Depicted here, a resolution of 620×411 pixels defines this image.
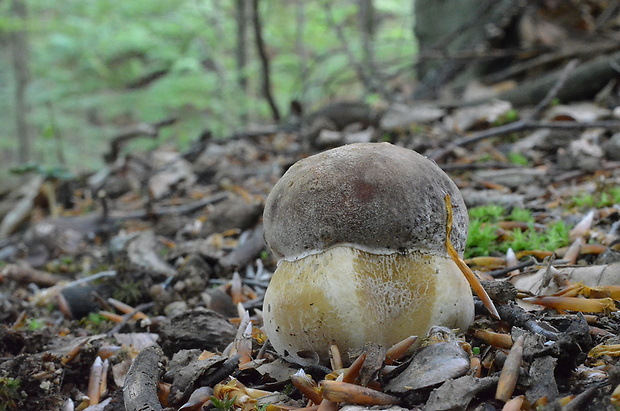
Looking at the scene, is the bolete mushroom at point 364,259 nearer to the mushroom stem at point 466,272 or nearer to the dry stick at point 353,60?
the mushroom stem at point 466,272

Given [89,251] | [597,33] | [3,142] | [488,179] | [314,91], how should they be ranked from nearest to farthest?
[488,179], [89,251], [597,33], [314,91], [3,142]

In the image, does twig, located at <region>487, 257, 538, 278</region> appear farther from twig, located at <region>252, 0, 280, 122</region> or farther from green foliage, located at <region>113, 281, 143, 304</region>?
twig, located at <region>252, 0, 280, 122</region>

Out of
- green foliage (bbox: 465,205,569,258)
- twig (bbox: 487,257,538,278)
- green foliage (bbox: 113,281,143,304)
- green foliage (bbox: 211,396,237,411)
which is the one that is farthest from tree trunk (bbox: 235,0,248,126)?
green foliage (bbox: 211,396,237,411)

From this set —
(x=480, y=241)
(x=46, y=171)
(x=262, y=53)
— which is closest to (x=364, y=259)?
(x=480, y=241)

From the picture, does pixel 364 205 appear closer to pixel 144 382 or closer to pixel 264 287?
pixel 144 382

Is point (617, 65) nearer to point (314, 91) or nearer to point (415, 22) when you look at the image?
point (415, 22)

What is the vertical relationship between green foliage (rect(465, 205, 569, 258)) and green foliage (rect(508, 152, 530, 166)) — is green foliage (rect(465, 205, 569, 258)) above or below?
below

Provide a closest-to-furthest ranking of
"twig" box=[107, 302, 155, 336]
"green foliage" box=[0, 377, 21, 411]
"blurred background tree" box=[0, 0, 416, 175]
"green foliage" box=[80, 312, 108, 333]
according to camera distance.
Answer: "green foliage" box=[0, 377, 21, 411], "twig" box=[107, 302, 155, 336], "green foliage" box=[80, 312, 108, 333], "blurred background tree" box=[0, 0, 416, 175]

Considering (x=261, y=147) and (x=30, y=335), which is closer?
(x=30, y=335)

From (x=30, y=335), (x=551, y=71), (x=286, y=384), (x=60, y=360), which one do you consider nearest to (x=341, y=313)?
(x=286, y=384)
